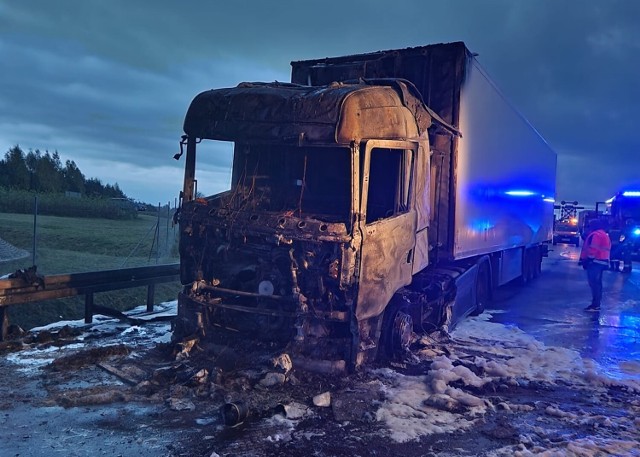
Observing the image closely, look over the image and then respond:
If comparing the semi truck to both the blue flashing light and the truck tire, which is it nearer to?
the truck tire

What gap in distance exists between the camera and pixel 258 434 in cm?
469

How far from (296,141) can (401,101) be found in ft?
5.51

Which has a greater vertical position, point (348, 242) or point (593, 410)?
point (348, 242)

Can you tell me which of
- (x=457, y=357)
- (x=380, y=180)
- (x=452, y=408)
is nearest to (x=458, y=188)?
(x=380, y=180)

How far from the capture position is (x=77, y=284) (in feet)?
26.2

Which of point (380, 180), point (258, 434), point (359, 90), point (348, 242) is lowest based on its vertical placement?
point (258, 434)

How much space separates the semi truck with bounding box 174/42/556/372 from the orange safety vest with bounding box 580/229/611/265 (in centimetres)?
477

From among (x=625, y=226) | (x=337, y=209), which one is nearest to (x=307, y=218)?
(x=337, y=209)

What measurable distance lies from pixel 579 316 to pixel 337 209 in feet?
24.2

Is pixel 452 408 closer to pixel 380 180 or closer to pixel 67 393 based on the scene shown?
pixel 380 180

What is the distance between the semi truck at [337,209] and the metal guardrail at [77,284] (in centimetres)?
202

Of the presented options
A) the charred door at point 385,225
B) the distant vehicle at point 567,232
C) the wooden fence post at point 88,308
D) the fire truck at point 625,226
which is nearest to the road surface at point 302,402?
the wooden fence post at point 88,308

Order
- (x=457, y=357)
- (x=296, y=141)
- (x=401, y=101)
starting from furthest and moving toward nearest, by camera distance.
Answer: (x=457, y=357) → (x=401, y=101) → (x=296, y=141)

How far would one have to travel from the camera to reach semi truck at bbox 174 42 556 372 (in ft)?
19.7
